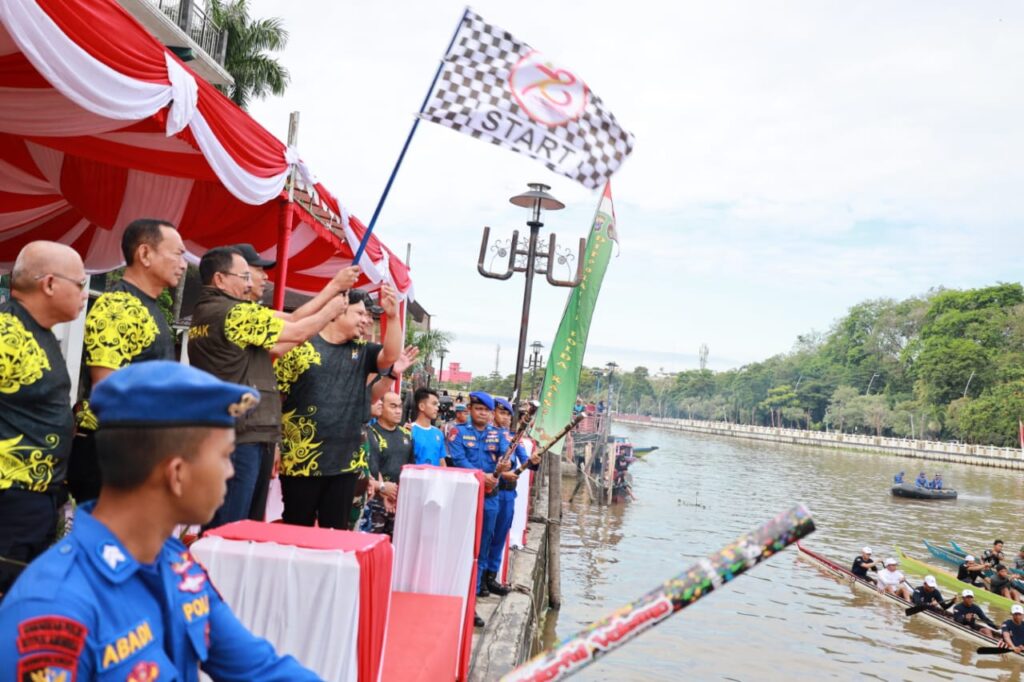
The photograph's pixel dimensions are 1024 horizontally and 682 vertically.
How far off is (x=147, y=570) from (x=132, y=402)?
0.95 ft

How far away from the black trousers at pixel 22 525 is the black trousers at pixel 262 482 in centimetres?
97

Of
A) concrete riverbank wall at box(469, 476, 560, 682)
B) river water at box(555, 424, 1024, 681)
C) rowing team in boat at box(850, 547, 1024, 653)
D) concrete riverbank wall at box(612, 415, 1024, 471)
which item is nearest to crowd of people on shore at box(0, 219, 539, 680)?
concrete riverbank wall at box(469, 476, 560, 682)

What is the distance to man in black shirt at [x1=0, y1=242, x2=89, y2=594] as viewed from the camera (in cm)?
212

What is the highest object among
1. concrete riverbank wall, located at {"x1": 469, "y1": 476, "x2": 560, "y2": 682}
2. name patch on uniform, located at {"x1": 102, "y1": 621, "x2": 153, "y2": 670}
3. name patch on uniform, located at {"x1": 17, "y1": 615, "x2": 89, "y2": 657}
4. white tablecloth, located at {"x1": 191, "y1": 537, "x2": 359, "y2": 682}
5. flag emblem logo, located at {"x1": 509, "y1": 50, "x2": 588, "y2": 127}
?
flag emblem logo, located at {"x1": 509, "y1": 50, "x2": 588, "y2": 127}

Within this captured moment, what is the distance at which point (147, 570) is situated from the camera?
1.31 meters

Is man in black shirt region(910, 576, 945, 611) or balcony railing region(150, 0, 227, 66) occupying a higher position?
balcony railing region(150, 0, 227, 66)

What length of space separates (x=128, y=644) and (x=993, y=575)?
58.5 ft

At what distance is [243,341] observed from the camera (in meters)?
2.86

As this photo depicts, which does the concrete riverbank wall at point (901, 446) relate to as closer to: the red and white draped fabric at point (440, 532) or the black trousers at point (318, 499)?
the red and white draped fabric at point (440, 532)

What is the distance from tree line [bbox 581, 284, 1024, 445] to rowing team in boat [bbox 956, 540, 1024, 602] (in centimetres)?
1471

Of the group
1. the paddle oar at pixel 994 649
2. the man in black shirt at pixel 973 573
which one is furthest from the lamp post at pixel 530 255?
the man in black shirt at pixel 973 573

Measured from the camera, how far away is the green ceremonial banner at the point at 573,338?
724 centimetres

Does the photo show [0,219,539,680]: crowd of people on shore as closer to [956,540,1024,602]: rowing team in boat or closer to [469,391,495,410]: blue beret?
[469,391,495,410]: blue beret

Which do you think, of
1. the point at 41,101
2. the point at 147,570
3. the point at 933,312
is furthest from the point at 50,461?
the point at 933,312
